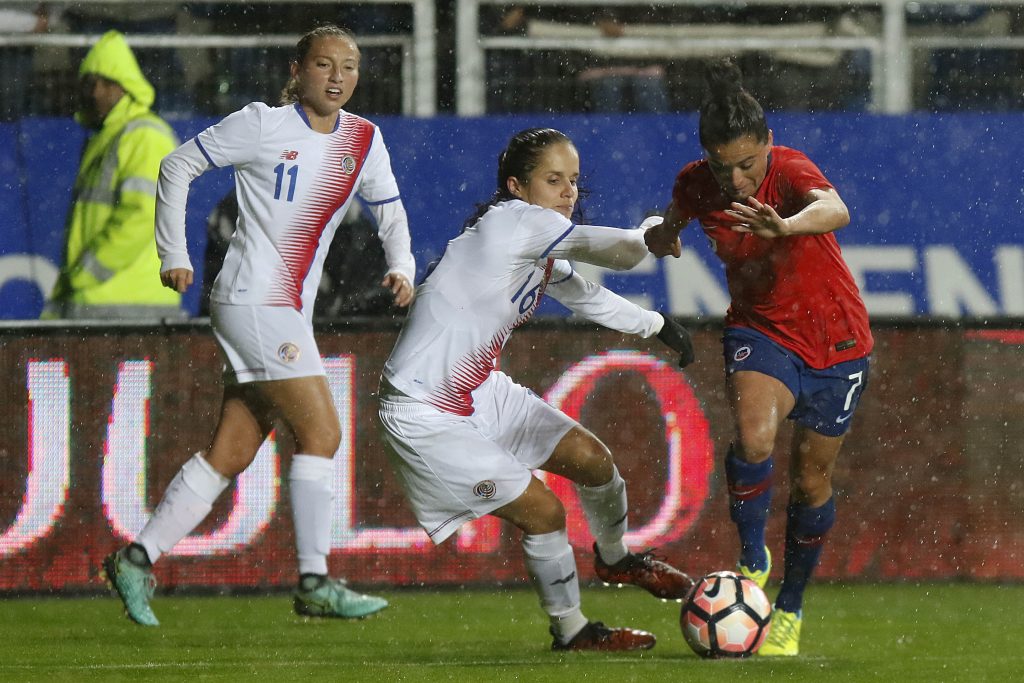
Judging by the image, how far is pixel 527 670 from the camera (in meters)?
Result: 4.90

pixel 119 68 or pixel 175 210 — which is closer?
pixel 175 210

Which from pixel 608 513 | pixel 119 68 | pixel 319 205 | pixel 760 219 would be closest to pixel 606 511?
pixel 608 513

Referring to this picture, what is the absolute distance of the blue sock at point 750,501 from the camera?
5.45 m

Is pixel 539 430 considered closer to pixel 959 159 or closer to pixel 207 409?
pixel 207 409

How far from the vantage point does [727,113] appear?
16.5ft

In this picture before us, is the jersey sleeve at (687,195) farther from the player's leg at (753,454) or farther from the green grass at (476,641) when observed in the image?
the green grass at (476,641)

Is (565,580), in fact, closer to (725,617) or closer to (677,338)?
(725,617)

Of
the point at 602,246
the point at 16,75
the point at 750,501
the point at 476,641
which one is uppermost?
the point at 16,75

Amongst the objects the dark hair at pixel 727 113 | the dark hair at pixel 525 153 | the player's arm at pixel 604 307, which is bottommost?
the player's arm at pixel 604 307

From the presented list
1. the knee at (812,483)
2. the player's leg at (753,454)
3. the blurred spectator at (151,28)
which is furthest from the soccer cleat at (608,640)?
the blurred spectator at (151,28)

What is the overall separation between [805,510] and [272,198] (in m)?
2.07

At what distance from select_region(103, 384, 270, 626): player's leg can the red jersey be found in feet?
5.43

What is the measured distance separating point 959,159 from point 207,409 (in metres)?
4.53

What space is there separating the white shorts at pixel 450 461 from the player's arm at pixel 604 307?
1.36 feet
